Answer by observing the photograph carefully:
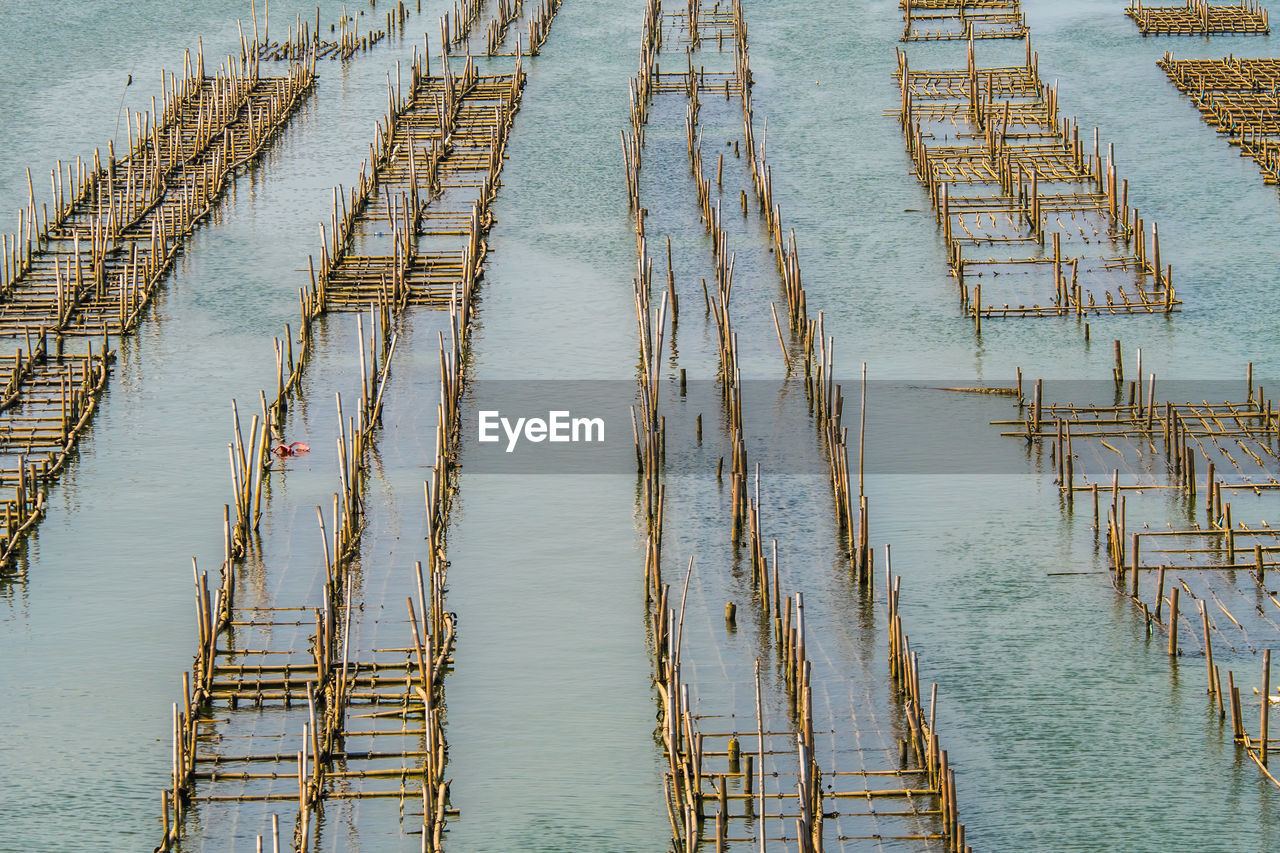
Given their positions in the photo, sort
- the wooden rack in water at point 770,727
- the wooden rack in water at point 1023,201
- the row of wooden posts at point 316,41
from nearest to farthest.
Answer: the wooden rack in water at point 770,727, the wooden rack in water at point 1023,201, the row of wooden posts at point 316,41

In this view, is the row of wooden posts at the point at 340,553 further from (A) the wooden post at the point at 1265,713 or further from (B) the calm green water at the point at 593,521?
(A) the wooden post at the point at 1265,713

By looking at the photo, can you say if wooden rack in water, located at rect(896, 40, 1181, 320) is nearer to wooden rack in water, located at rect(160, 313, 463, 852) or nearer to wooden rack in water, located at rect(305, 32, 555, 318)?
wooden rack in water, located at rect(305, 32, 555, 318)

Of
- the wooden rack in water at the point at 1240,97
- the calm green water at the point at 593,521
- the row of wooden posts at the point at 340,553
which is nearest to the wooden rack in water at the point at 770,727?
the calm green water at the point at 593,521

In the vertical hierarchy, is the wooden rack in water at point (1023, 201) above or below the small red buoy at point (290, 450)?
above

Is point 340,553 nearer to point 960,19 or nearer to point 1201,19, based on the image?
point 960,19

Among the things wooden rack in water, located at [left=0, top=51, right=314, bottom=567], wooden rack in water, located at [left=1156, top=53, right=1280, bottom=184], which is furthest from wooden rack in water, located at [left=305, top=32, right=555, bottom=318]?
wooden rack in water, located at [left=1156, top=53, right=1280, bottom=184]

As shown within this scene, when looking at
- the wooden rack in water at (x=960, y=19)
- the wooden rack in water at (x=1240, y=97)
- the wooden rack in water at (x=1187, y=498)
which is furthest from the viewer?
the wooden rack in water at (x=960, y=19)

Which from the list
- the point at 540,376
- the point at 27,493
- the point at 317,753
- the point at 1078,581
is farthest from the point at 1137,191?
the point at 317,753

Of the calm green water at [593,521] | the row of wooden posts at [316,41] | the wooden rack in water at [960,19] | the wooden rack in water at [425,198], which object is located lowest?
the calm green water at [593,521]
